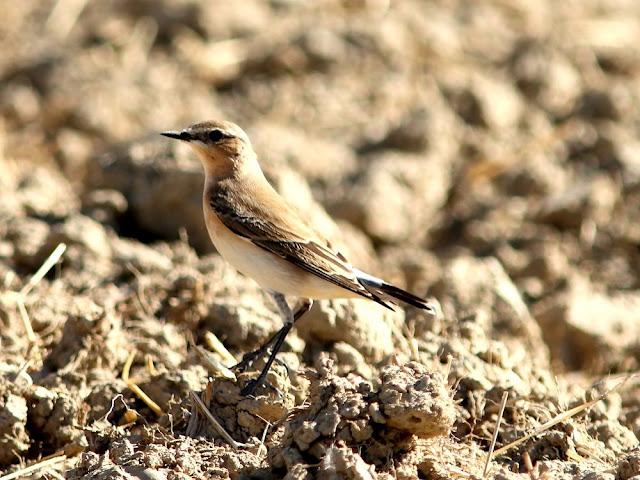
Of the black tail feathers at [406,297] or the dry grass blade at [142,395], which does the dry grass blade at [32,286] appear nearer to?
the dry grass blade at [142,395]

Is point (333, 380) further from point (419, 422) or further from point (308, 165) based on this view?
point (308, 165)

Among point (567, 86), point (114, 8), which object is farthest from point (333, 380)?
point (114, 8)

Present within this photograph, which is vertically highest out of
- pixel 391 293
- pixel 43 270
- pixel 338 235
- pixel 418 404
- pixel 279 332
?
pixel 418 404

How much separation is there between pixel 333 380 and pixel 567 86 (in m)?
8.84

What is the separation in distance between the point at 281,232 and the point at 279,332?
651 mm

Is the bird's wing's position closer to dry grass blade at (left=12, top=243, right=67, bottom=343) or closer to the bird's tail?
the bird's tail

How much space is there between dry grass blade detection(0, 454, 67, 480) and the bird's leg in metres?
1.01

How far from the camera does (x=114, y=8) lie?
47.7ft

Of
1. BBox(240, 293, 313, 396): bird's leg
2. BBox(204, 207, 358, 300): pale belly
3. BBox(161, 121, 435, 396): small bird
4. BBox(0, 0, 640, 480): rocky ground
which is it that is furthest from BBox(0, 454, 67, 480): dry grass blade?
BBox(204, 207, 358, 300): pale belly

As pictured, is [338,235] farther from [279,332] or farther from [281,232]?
[279,332]

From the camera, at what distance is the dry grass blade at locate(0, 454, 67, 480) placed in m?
5.45

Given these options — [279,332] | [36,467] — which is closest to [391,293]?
[279,332]

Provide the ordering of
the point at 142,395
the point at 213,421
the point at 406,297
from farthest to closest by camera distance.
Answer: the point at 406,297 → the point at 142,395 → the point at 213,421

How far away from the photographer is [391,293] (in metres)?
6.48
